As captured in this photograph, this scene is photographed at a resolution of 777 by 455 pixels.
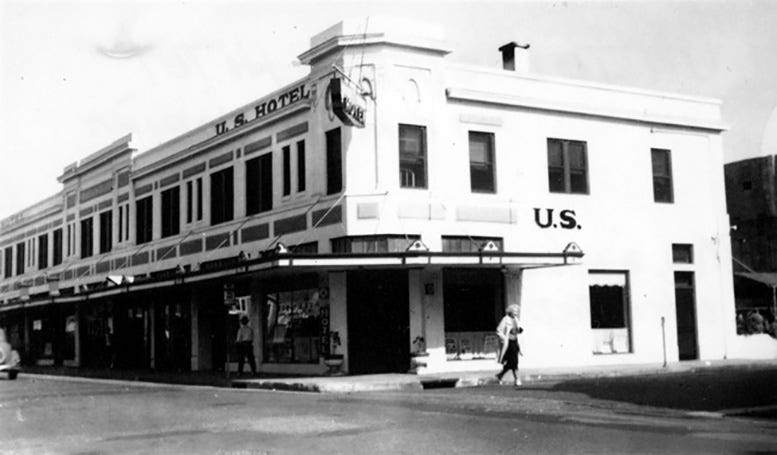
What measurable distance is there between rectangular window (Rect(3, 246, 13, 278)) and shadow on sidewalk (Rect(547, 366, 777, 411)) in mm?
38733

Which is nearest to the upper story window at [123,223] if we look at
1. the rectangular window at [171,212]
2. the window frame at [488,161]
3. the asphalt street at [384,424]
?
the rectangular window at [171,212]

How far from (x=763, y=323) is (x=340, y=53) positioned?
1658 cm

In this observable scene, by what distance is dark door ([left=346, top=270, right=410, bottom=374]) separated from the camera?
23.5m

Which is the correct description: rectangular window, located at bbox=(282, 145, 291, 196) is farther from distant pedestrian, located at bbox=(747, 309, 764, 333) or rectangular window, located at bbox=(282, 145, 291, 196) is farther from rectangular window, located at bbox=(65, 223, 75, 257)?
rectangular window, located at bbox=(65, 223, 75, 257)

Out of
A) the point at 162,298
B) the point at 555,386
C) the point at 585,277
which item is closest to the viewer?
the point at 555,386

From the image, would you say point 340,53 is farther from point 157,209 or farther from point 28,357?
point 28,357

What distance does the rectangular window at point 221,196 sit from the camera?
29.4m

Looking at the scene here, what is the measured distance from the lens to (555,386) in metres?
18.2

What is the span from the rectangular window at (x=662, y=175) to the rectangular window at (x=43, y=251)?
98.8 ft

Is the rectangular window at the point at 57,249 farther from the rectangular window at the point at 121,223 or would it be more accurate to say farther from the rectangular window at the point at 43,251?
the rectangular window at the point at 121,223

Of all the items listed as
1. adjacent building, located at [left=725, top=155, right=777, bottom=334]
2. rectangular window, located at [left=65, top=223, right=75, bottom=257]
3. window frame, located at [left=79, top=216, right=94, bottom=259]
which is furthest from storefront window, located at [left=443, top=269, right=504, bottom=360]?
rectangular window, located at [left=65, top=223, right=75, bottom=257]

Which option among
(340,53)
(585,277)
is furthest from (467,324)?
(340,53)

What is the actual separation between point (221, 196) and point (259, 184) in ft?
A: 8.28

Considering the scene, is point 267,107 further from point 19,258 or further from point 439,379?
point 19,258
